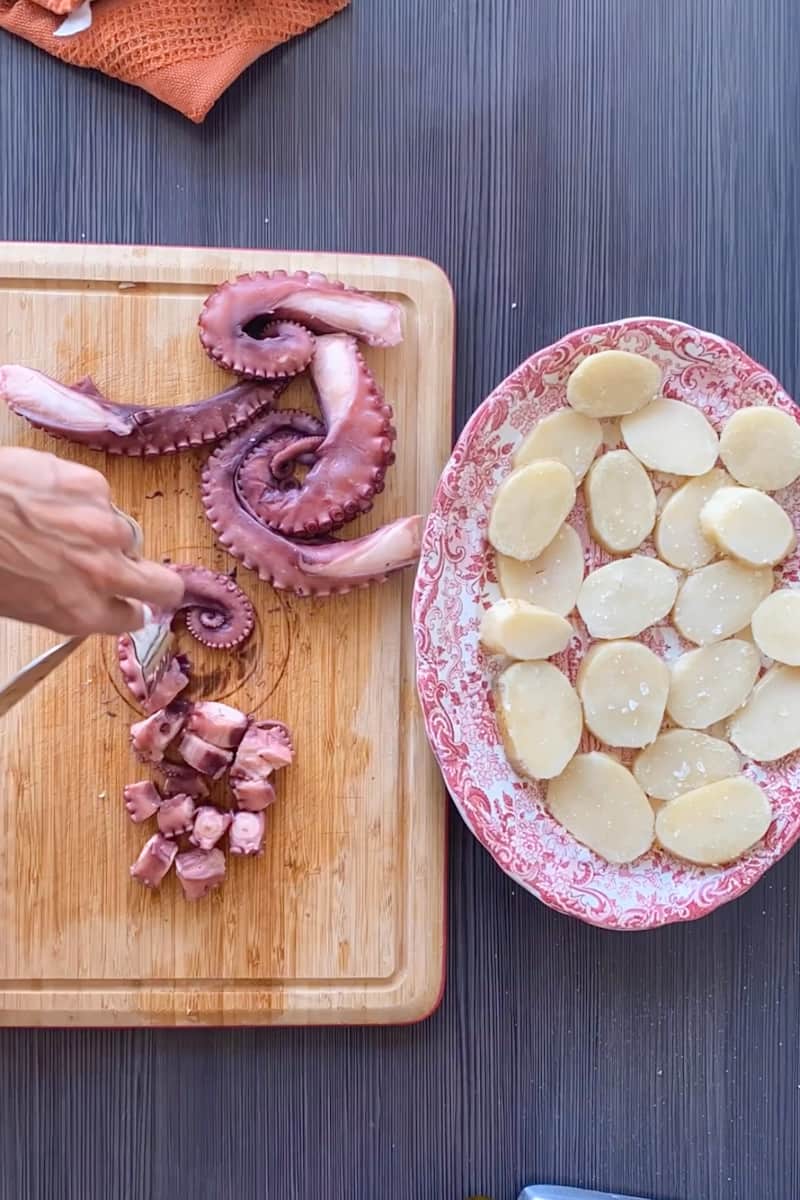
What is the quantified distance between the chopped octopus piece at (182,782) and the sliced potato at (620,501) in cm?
56

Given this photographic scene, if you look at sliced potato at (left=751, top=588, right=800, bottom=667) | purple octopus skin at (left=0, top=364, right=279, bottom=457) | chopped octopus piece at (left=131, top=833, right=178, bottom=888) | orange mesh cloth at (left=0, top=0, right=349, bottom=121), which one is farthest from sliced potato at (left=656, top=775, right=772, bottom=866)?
orange mesh cloth at (left=0, top=0, right=349, bottom=121)

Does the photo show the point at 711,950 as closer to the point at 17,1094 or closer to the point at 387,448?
the point at 387,448

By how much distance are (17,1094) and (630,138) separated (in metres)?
1.45

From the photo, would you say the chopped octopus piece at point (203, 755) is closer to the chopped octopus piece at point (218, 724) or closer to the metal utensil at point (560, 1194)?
the chopped octopus piece at point (218, 724)

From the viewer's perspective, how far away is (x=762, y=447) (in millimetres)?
1282

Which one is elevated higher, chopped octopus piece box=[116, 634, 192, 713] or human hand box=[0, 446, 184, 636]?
human hand box=[0, 446, 184, 636]

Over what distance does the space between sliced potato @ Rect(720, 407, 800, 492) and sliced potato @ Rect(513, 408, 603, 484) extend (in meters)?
0.16

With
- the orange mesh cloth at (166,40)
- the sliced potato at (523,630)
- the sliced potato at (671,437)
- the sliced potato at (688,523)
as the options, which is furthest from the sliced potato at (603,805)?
the orange mesh cloth at (166,40)

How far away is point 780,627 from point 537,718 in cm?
32

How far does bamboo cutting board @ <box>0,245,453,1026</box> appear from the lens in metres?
1.28

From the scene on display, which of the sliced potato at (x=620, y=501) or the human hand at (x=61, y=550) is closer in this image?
the human hand at (x=61, y=550)

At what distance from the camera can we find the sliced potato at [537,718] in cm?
127

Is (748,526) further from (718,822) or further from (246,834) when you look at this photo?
(246,834)

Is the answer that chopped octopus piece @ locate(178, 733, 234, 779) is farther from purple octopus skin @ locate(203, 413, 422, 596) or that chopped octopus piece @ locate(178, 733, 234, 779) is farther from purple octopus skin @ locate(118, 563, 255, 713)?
purple octopus skin @ locate(203, 413, 422, 596)
